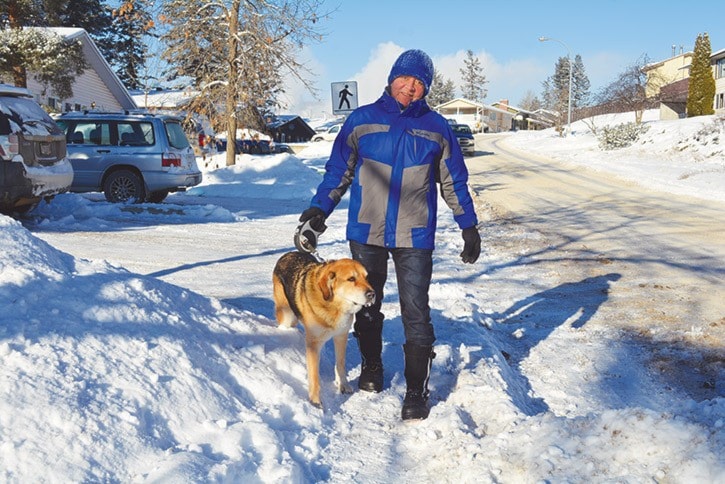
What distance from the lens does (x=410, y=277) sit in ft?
12.9

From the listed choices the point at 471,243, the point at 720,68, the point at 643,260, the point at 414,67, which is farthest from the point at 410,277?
the point at 720,68

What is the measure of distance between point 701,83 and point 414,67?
5116 centimetres

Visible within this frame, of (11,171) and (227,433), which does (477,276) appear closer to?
(227,433)

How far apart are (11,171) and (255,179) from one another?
459 inches

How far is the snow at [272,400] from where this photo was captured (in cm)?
271

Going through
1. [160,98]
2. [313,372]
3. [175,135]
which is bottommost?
[313,372]

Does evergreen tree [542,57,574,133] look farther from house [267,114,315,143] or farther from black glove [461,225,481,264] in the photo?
black glove [461,225,481,264]

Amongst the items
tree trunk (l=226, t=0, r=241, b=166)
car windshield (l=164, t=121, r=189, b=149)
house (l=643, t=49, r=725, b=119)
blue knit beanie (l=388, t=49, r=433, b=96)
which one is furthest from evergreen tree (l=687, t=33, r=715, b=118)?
blue knit beanie (l=388, t=49, r=433, b=96)

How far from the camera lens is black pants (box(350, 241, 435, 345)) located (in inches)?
153

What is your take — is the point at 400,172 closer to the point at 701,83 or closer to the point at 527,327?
the point at 527,327

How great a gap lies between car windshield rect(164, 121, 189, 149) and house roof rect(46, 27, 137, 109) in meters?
14.6

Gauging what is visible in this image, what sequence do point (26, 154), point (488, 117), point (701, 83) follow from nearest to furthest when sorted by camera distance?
point (26, 154), point (701, 83), point (488, 117)

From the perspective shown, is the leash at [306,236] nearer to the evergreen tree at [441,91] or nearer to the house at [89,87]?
the house at [89,87]

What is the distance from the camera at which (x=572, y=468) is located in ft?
9.09
